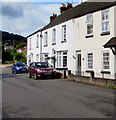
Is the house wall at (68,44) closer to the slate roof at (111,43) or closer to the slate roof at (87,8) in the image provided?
the slate roof at (87,8)

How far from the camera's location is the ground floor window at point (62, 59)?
23.8 meters

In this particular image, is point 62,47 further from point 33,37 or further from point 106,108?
point 106,108

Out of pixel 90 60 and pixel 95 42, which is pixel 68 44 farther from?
pixel 95 42

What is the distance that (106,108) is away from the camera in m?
8.27

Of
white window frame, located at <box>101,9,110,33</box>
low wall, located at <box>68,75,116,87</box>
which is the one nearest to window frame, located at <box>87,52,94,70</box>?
low wall, located at <box>68,75,116,87</box>

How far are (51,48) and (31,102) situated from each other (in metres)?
18.3

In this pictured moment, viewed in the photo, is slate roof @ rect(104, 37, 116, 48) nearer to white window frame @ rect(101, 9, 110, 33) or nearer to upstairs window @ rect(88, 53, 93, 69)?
white window frame @ rect(101, 9, 110, 33)

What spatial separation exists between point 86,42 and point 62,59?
5.20 m

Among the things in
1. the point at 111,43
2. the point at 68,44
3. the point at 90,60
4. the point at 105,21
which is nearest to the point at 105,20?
the point at 105,21

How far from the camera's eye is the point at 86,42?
1962cm

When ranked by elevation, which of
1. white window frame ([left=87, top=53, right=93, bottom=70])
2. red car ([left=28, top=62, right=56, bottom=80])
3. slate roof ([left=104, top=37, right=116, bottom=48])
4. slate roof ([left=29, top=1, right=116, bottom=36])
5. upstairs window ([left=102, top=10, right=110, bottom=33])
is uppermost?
slate roof ([left=29, top=1, right=116, bottom=36])

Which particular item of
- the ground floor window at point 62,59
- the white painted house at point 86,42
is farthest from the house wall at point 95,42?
the ground floor window at point 62,59

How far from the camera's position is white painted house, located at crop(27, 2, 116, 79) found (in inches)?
657

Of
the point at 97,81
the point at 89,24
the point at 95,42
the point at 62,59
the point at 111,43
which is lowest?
the point at 97,81
